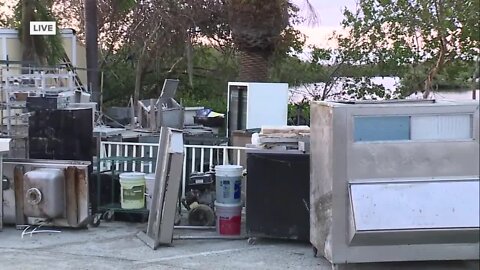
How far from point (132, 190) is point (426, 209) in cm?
371

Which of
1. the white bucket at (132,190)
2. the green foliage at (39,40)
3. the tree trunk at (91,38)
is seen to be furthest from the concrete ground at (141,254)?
the tree trunk at (91,38)

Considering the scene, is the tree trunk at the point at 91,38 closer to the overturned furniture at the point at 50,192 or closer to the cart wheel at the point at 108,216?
the cart wheel at the point at 108,216

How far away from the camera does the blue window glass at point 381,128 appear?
5.85 metres

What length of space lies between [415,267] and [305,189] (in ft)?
4.43

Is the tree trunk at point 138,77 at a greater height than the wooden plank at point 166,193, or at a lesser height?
greater

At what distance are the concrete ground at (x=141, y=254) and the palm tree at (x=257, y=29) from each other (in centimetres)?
732

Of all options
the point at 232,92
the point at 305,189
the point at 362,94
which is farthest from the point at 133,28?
the point at 305,189

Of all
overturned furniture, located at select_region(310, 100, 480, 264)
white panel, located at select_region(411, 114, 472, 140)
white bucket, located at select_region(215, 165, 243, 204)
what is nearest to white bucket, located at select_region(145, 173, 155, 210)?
white bucket, located at select_region(215, 165, 243, 204)

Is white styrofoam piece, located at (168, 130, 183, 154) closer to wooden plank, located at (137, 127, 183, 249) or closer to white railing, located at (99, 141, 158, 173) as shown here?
wooden plank, located at (137, 127, 183, 249)

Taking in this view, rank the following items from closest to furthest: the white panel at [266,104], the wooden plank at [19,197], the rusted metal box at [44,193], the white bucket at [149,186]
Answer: the rusted metal box at [44,193] < the wooden plank at [19,197] < the white bucket at [149,186] < the white panel at [266,104]

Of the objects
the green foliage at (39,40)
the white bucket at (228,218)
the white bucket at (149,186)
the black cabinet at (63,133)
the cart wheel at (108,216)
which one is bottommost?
the cart wheel at (108,216)

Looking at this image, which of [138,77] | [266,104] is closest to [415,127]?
[266,104]

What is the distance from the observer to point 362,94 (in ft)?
54.3

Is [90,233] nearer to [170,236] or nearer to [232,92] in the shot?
[170,236]
